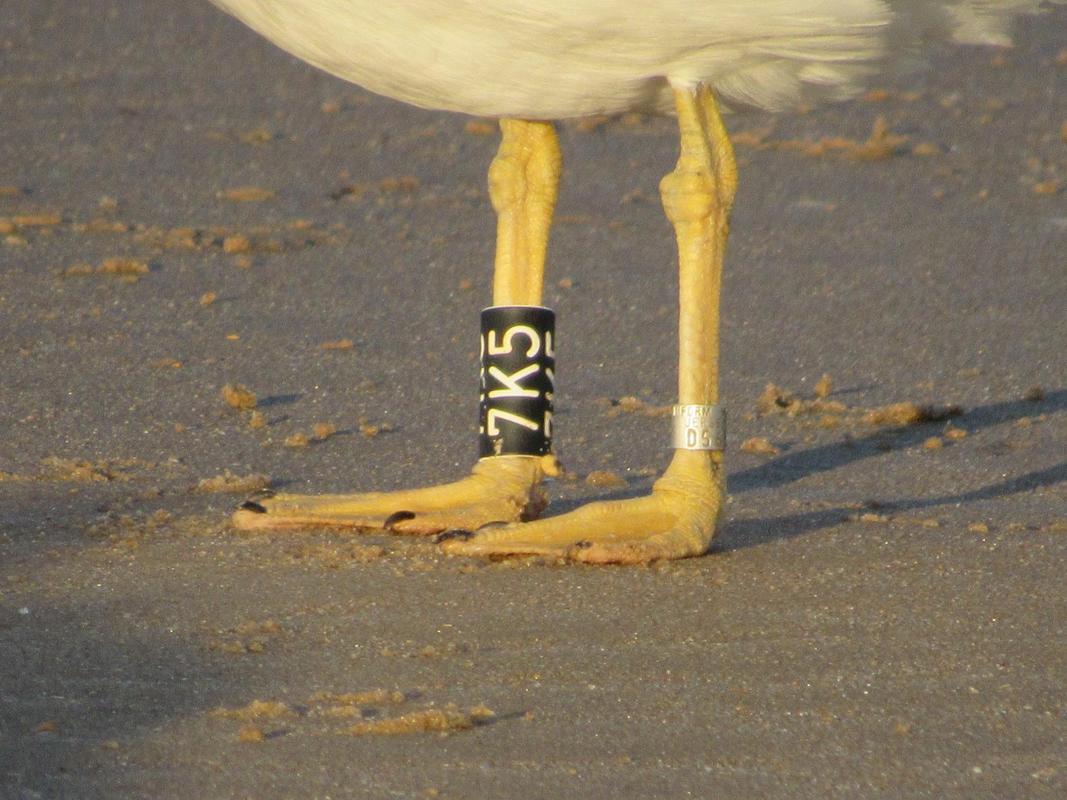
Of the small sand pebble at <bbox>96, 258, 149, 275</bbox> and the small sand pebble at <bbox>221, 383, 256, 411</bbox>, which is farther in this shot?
the small sand pebble at <bbox>96, 258, 149, 275</bbox>

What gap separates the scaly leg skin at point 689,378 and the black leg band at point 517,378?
300 mm

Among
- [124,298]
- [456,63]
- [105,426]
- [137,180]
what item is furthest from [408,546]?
[137,180]

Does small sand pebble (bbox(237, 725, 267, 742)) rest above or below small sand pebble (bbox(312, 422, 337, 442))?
below

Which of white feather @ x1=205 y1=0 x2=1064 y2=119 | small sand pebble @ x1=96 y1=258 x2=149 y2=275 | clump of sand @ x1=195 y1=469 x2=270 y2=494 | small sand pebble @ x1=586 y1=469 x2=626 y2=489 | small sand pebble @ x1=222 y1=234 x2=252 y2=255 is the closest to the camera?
white feather @ x1=205 y1=0 x2=1064 y2=119

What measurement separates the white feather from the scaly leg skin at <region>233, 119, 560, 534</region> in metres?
0.40

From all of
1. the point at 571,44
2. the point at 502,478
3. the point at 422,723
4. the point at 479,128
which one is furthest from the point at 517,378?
the point at 479,128

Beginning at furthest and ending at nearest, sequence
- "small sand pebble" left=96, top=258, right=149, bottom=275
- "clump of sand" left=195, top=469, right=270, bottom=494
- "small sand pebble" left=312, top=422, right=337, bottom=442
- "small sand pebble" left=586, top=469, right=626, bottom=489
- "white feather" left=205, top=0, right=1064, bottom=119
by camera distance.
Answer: "small sand pebble" left=96, top=258, right=149, bottom=275
"small sand pebble" left=312, top=422, right=337, bottom=442
"small sand pebble" left=586, top=469, right=626, bottom=489
"clump of sand" left=195, top=469, right=270, bottom=494
"white feather" left=205, top=0, right=1064, bottom=119

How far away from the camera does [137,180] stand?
755 centimetres

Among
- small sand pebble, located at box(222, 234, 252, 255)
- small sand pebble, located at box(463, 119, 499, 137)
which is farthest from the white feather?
small sand pebble, located at box(463, 119, 499, 137)

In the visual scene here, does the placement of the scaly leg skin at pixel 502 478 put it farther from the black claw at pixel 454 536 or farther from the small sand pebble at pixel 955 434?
the small sand pebble at pixel 955 434

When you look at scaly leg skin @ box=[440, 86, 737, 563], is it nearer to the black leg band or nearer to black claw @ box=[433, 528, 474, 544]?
black claw @ box=[433, 528, 474, 544]

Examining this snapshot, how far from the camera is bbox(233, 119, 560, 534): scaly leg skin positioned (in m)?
4.16

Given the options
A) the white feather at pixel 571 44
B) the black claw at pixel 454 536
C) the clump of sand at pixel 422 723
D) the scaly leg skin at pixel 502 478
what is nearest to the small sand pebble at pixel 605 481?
the scaly leg skin at pixel 502 478

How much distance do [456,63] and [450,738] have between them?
1.49 meters
